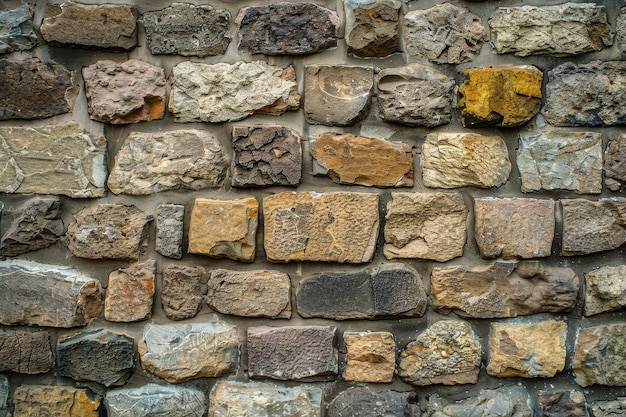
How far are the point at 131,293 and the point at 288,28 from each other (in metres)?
0.81

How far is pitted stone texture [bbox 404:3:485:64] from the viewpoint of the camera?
1645mm

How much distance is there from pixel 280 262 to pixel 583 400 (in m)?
0.90

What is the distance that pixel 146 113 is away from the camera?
1666 millimetres

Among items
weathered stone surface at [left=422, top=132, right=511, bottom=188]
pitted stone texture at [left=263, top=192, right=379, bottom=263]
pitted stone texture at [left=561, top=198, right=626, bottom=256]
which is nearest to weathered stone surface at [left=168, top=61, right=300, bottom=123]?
pitted stone texture at [left=263, top=192, right=379, bottom=263]

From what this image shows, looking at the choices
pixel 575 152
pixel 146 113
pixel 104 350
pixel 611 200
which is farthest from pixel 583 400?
pixel 146 113

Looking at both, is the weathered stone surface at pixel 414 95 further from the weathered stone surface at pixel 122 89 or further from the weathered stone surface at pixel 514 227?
the weathered stone surface at pixel 122 89

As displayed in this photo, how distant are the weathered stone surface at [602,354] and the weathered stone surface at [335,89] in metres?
0.86

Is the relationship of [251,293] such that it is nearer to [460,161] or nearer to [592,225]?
[460,161]

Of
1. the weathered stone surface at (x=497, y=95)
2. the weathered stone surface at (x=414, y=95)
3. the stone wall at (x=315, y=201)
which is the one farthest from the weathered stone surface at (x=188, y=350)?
the weathered stone surface at (x=497, y=95)

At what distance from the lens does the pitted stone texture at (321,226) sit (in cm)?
163

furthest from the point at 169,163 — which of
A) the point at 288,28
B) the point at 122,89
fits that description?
the point at 288,28

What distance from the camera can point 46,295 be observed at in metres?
1.67

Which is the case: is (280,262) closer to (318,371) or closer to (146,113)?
(318,371)

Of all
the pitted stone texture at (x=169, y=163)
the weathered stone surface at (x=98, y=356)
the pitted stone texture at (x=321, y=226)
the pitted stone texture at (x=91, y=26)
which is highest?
the pitted stone texture at (x=91, y=26)
